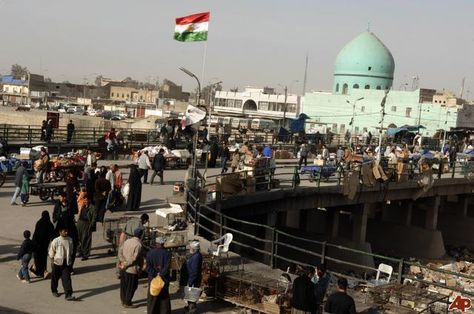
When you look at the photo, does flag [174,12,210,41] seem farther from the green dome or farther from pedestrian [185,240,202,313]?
the green dome

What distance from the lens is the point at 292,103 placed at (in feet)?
274

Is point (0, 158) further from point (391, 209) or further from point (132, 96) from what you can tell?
point (132, 96)

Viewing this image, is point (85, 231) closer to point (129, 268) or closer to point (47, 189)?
point (129, 268)

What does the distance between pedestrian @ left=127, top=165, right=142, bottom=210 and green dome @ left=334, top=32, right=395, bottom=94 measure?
58444mm

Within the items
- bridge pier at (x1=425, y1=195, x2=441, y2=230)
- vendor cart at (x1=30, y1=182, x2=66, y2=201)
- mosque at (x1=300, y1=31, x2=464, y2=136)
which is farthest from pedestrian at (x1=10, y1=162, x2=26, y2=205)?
mosque at (x1=300, y1=31, x2=464, y2=136)

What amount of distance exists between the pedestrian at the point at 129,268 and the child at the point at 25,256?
1979 mm

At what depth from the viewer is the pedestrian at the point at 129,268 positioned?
33.4ft

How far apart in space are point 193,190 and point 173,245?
534cm

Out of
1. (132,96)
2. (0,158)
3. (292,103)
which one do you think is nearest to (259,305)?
(0,158)

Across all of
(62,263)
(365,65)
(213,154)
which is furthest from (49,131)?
(365,65)

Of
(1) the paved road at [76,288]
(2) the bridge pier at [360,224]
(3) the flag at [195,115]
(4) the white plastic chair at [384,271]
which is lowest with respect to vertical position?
(2) the bridge pier at [360,224]

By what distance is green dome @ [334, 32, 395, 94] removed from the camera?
7431cm

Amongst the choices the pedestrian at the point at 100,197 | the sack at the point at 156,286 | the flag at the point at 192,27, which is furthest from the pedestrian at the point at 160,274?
the flag at the point at 192,27

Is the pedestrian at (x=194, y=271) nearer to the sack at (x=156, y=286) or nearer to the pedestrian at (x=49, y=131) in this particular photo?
the sack at (x=156, y=286)
